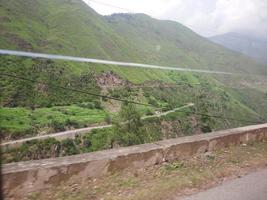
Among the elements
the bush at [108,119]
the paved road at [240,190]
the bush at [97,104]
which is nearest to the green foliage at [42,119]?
the bush at [108,119]

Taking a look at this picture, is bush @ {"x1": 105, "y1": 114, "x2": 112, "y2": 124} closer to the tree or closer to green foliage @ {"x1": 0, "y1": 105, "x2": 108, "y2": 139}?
green foliage @ {"x1": 0, "y1": 105, "x2": 108, "y2": 139}

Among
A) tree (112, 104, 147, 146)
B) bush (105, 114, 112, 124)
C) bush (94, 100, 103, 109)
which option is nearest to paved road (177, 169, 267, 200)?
tree (112, 104, 147, 146)

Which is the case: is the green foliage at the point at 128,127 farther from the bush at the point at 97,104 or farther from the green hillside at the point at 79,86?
the bush at the point at 97,104

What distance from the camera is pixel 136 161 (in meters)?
6.57

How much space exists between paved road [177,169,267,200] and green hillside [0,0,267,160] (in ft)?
92.6

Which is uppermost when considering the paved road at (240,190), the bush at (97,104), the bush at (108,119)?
the paved road at (240,190)

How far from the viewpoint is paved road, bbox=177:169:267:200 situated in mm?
5419

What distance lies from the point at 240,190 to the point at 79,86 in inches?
3674

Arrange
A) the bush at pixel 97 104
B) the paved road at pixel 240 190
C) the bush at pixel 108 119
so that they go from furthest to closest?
the bush at pixel 97 104
the bush at pixel 108 119
the paved road at pixel 240 190

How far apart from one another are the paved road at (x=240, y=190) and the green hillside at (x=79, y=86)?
92.6ft

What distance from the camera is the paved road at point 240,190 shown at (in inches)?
213

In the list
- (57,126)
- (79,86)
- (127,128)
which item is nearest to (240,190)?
(127,128)

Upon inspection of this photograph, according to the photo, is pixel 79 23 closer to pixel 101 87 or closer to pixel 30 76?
pixel 101 87

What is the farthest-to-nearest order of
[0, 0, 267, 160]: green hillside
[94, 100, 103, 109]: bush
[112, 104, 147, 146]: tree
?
[94, 100, 103, 109]: bush < [0, 0, 267, 160]: green hillside < [112, 104, 147, 146]: tree
